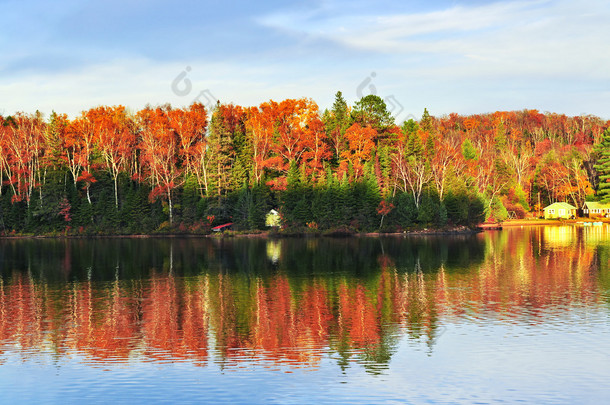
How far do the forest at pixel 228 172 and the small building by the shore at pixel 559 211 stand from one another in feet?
118

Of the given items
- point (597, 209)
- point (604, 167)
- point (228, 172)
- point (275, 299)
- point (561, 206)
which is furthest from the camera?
point (561, 206)

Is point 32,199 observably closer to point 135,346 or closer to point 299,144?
point 299,144

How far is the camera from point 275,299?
41.4 metres

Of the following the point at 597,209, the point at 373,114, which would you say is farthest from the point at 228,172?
the point at 597,209

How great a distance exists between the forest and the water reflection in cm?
3591

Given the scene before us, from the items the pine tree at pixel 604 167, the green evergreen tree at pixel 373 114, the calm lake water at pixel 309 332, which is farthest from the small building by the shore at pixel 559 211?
the calm lake water at pixel 309 332

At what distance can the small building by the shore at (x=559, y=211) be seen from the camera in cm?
15484

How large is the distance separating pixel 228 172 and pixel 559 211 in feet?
291

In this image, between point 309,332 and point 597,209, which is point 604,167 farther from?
point 309,332

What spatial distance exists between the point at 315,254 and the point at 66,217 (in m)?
63.6

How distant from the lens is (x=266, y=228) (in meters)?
114

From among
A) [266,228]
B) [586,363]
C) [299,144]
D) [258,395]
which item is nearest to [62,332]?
[258,395]

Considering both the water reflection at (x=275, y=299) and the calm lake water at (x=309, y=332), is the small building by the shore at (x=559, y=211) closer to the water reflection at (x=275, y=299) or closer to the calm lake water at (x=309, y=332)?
the water reflection at (x=275, y=299)

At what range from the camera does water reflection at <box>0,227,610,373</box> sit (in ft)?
94.6
